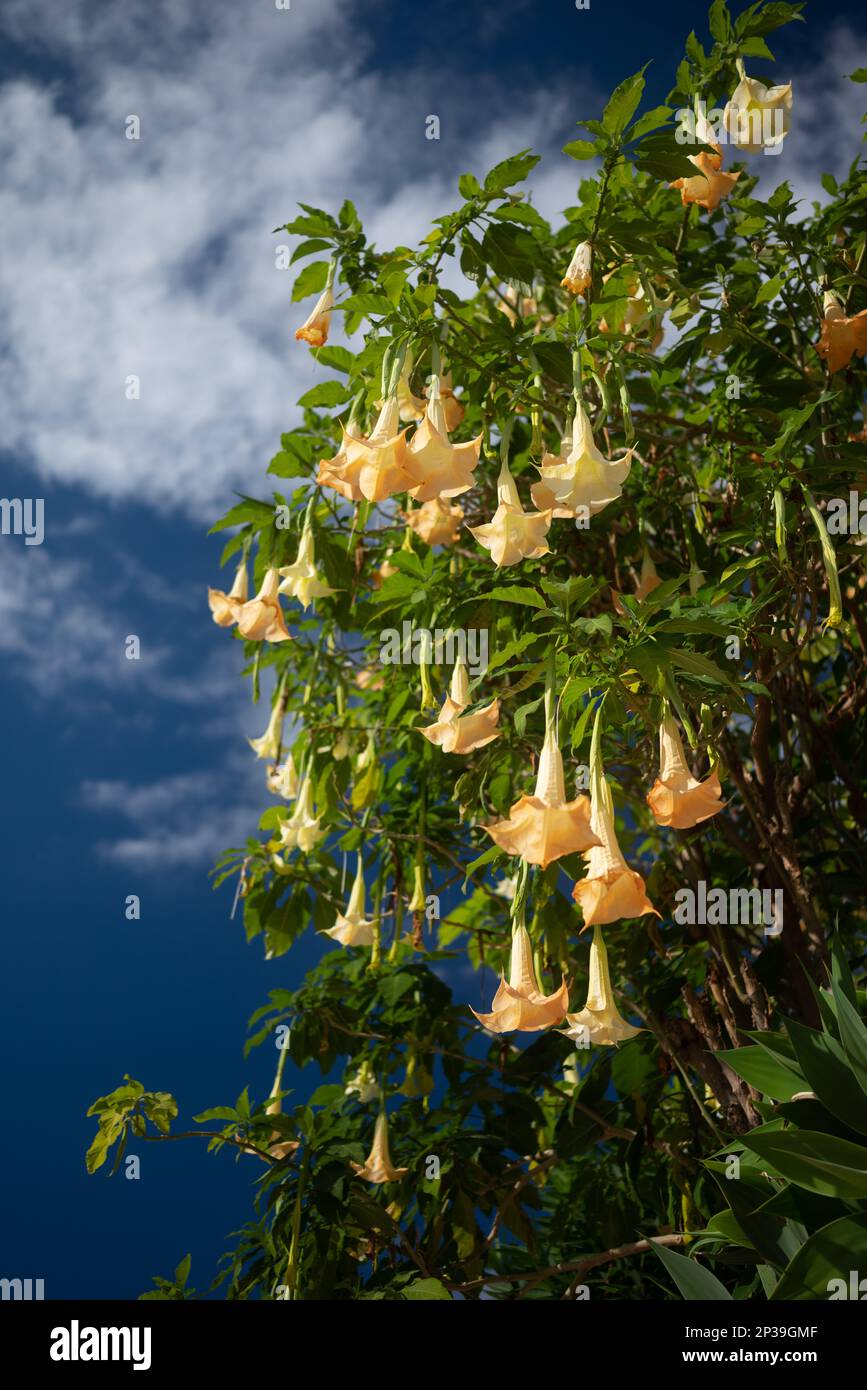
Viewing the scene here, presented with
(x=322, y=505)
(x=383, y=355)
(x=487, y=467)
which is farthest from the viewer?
(x=487, y=467)

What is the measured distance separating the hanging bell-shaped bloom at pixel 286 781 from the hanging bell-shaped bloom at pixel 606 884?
1.55 m

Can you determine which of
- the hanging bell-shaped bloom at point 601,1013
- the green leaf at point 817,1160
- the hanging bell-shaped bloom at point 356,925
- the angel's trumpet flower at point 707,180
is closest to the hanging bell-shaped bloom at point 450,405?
the angel's trumpet flower at point 707,180

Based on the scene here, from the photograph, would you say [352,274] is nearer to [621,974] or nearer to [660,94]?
[660,94]

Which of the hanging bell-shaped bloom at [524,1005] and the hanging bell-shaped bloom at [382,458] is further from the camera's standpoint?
the hanging bell-shaped bloom at [382,458]

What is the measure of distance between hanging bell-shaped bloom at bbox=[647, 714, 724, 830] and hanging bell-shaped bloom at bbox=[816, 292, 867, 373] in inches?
42.9

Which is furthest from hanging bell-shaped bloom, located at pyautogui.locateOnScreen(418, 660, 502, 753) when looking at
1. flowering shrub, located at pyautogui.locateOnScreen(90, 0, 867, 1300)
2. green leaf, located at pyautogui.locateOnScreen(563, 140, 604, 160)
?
green leaf, located at pyautogui.locateOnScreen(563, 140, 604, 160)

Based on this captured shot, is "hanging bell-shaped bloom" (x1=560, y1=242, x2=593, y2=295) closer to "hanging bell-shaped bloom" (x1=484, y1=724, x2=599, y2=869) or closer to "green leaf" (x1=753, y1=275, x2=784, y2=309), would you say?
"green leaf" (x1=753, y1=275, x2=784, y2=309)

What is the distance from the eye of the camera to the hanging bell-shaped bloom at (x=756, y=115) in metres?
2.24

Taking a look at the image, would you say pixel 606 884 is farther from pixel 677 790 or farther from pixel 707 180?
pixel 707 180

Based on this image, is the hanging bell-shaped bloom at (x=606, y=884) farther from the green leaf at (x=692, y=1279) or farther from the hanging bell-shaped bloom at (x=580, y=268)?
the hanging bell-shaped bloom at (x=580, y=268)

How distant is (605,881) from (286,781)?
5.45 ft

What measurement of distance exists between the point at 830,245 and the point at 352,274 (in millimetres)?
1017
